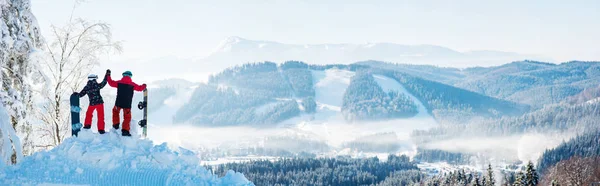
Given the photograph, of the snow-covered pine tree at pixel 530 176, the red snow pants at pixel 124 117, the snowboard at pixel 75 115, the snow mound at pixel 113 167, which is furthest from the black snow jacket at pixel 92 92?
the snow-covered pine tree at pixel 530 176

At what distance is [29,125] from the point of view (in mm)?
16109

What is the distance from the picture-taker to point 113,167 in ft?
38.0

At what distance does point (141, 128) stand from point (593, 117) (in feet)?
697

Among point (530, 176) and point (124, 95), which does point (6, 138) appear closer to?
point (124, 95)

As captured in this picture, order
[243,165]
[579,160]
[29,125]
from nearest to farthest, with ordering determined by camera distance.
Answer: [29,125], [243,165], [579,160]

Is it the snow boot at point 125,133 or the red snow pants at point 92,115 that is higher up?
the red snow pants at point 92,115

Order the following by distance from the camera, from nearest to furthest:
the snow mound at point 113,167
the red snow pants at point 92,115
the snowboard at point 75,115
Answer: the snow mound at point 113,167 < the red snow pants at point 92,115 < the snowboard at point 75,115

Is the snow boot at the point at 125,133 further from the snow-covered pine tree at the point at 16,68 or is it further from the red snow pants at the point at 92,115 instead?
the snow-covered pine tree at the point at 16,68

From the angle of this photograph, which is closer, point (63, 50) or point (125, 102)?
point (125, 102)

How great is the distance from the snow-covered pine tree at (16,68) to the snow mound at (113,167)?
2.63m

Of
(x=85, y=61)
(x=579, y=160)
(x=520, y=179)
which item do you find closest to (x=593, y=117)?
(x=579, y=160)

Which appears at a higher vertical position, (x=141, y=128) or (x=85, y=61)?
(x=85, y=61)

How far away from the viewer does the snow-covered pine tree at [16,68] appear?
561 inches

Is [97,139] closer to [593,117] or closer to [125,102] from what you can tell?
[125,102]
